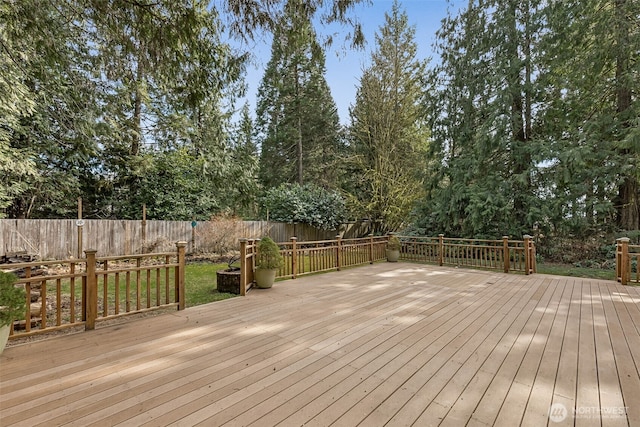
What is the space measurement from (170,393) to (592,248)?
1147 cm

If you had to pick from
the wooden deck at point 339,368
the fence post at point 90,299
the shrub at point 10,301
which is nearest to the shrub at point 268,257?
the wooden deck at point 339,368

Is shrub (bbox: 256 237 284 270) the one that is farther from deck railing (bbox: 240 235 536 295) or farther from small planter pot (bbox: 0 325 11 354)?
small planter pot (bbox: 0 325 11 354)

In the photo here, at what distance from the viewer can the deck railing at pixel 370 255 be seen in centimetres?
557

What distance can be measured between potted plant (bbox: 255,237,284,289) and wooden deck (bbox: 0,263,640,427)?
104 centimetres

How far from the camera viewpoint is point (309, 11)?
3812 mm

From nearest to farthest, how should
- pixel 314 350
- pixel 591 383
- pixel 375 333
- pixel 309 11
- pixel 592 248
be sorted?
1. pixel 591 383
2. pixel 314 350
3. pixel 375 333
4. pixel 309 11
5. pixel 592 248

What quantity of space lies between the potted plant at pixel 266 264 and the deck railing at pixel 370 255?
0.17m

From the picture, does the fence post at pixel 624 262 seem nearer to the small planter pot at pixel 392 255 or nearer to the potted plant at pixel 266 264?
the small planter pot at pixel 392 255

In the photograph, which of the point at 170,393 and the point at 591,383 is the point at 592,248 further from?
the point at 170,393

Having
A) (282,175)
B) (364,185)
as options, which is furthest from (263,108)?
(364,185)

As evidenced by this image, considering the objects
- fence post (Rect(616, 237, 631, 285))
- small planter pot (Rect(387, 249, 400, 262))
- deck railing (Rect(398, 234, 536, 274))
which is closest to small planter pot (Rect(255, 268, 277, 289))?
small planter pot (Rect(387, 249, 400, 262))

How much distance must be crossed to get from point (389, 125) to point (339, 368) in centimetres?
1133

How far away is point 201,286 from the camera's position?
598 cm

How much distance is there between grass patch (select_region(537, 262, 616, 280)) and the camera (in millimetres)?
7373
